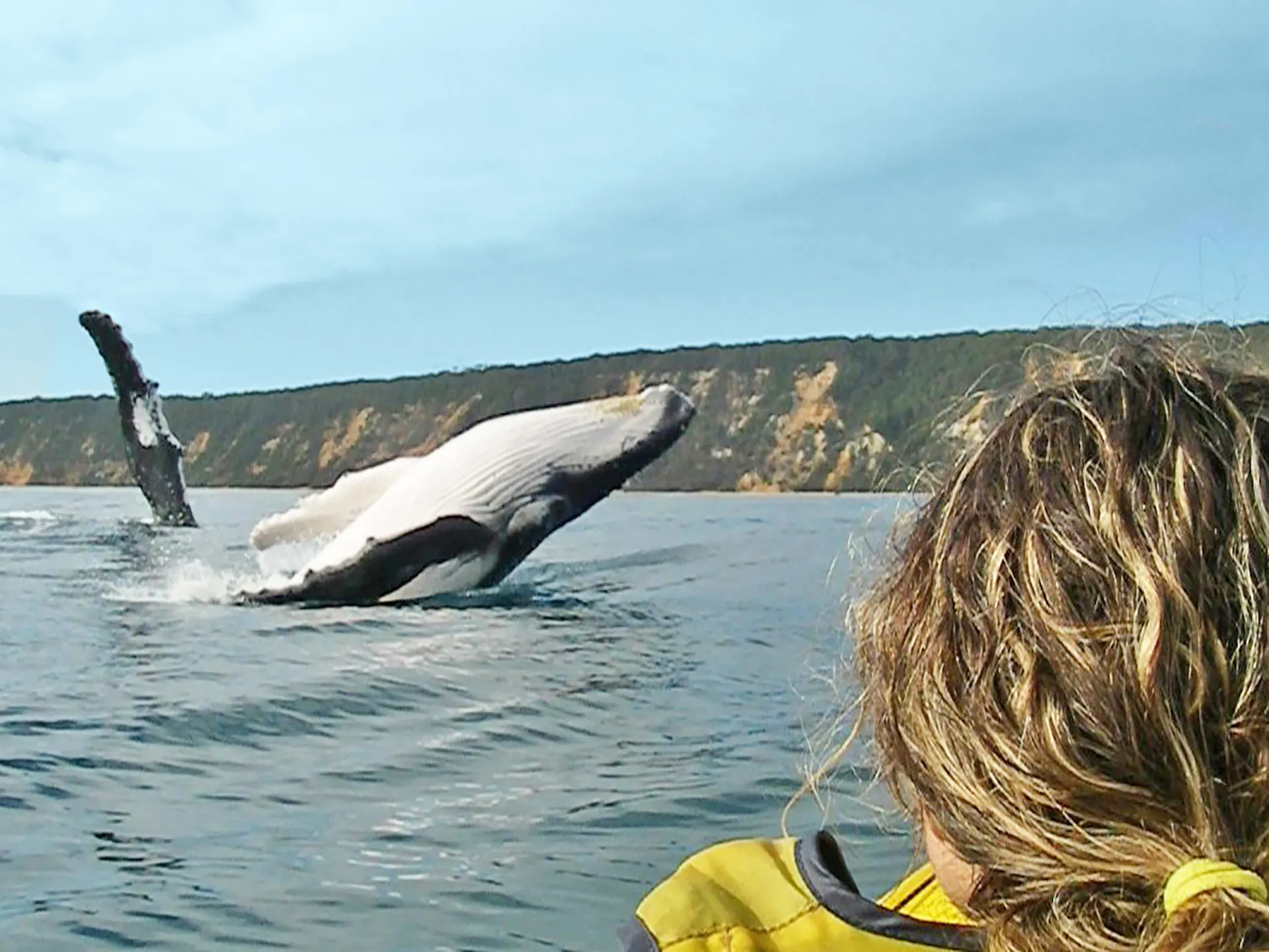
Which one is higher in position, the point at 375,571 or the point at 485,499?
the point at 485,499

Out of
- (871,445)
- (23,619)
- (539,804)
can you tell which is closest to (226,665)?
(23,619)

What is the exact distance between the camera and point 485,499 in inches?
457

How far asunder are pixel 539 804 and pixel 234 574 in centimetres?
796

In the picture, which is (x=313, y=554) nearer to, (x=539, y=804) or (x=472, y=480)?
(x=472, y=480)

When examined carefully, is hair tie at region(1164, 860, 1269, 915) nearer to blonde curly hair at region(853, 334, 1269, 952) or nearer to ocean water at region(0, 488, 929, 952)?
blonde curly hair at region(853, 334, 1269, 952)

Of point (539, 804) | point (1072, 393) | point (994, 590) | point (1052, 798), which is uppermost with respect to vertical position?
point (1072, 393)

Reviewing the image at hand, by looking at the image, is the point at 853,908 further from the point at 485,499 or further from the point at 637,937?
the point at 485,499

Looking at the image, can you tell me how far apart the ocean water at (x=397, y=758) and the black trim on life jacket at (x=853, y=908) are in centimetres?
39

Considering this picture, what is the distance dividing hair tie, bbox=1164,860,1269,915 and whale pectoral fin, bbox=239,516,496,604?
1007cm

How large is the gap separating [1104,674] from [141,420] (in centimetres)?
1846

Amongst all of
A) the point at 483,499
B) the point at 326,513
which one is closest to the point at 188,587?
the point at 326,513

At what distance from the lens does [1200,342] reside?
165cm

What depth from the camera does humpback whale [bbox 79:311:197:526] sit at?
61.3 feet

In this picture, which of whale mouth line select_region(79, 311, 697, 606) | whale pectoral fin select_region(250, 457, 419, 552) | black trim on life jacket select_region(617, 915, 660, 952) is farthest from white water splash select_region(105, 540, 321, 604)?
black trim on life jacket select_region(617, 915, 660, 952)
